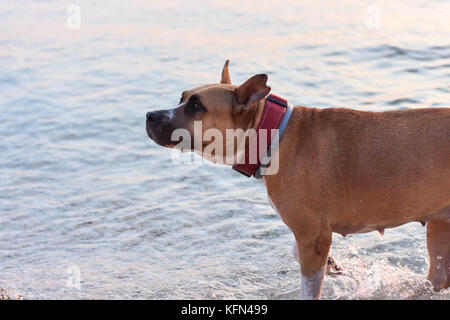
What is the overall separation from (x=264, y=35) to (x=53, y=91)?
165 inches

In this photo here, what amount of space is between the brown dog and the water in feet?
3.08

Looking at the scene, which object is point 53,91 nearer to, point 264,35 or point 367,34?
point 264,35

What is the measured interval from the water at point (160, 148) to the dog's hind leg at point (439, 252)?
0.13 m

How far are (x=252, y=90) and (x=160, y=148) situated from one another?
408 centimetres

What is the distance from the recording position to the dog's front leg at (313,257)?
4672 mm

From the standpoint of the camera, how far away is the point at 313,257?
185 inches

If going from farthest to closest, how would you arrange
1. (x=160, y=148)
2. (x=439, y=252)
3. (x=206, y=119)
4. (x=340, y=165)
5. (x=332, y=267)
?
(x=160, y=148) → (x=332, y=267) → (x=439, y=252) → (x=206, y=119) → (x=340, y=165)

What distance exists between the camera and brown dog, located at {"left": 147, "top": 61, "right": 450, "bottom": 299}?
4.57 metres

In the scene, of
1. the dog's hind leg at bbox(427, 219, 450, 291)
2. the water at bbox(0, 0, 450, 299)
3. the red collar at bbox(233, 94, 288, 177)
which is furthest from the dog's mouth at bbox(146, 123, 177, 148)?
the dog's hind leg at bbox(427, 219, 450, 291)

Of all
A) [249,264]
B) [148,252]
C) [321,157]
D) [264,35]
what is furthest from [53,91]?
[321,157]

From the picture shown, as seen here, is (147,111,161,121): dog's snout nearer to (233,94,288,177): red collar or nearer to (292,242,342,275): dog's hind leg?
(233,94,288,177): red collar

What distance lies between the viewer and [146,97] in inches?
407

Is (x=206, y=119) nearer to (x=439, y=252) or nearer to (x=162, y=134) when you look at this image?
(x=162, y=134)

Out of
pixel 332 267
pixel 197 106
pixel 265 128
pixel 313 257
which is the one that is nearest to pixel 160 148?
pixel 332 267
